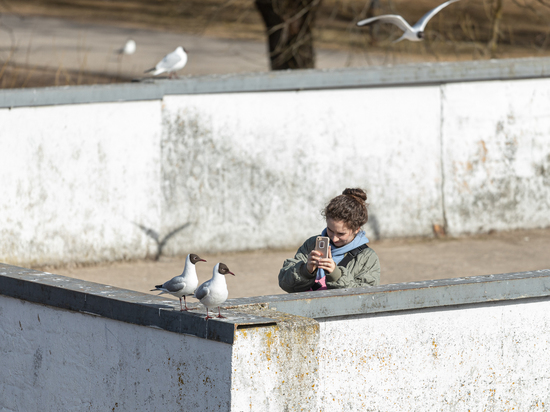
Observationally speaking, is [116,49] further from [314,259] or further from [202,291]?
[202,291]

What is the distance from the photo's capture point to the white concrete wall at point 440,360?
148 inches

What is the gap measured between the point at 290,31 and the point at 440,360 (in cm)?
957

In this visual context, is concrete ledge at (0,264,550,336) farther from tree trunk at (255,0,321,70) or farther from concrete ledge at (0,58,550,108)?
tree trunk at (255,0,321,70)

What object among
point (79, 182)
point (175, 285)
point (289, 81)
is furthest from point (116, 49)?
point (175, 285)

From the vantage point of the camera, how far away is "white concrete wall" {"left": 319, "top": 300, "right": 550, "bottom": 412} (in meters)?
3.75

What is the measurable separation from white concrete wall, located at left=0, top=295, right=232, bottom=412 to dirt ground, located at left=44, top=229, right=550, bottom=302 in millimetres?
3325

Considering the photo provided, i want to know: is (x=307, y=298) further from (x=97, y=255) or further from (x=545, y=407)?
(x=97, y=255)

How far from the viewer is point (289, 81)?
9.08 meters

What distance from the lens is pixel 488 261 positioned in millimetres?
9023

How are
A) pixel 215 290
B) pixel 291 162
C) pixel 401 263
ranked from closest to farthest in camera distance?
pixel 215 290, pixel 401 263, pixel 291 162

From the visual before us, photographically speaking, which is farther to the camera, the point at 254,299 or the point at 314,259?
the point at 314,259

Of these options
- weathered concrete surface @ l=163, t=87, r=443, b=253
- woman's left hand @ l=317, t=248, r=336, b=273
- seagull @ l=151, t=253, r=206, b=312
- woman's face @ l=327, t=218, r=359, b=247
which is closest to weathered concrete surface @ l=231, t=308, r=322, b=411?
seagull @ l=151, t=253, r=206, b=312

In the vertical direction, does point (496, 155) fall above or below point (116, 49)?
below

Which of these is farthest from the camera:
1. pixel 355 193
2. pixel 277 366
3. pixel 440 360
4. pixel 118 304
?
pixel 355 193
